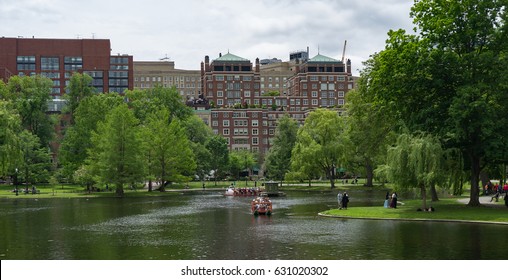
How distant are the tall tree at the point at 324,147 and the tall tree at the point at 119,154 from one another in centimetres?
2868

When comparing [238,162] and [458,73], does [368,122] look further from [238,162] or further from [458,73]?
[238,162]

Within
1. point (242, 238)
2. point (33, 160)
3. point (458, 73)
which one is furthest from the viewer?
point (33, 160)

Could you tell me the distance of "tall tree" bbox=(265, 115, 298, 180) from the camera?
135000 mm

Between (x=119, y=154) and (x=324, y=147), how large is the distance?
35782mm

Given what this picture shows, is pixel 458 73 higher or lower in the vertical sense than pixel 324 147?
higher

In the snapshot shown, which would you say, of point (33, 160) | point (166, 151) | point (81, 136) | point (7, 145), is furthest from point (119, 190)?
point (33, 160)

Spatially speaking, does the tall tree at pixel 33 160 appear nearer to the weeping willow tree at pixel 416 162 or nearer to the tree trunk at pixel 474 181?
the weeping willow tree at pixel 416 162

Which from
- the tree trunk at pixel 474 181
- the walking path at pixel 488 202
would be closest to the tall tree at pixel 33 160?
the walking path at pixel 488 202

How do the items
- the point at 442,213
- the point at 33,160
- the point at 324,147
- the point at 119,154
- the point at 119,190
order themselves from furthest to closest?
the point at 33,160 < the point at 324,147 < the point at 119,190 < the point at 119,154 < the point at 442,213

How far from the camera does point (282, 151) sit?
13700 centimetres

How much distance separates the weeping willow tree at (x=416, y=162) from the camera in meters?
50.9

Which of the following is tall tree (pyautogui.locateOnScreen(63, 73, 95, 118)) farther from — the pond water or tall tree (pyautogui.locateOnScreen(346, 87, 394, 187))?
the pond water

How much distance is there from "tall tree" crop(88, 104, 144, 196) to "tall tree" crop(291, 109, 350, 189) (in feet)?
94.1

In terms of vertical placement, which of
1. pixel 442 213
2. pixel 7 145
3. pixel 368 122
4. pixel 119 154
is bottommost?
pixel 442 213
